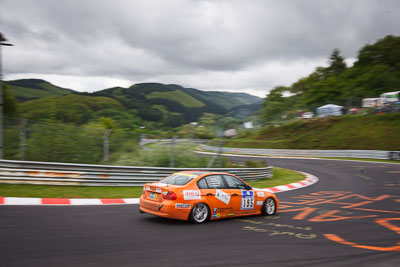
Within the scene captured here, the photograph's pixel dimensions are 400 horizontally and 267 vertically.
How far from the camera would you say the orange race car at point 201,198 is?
24.2 feet

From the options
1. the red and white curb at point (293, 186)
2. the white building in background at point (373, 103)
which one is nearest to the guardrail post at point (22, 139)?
the red and white curb at point (293, 186)

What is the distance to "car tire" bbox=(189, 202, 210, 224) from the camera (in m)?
7.56

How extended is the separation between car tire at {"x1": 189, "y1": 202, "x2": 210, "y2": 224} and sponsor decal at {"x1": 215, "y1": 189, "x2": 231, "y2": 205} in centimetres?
42

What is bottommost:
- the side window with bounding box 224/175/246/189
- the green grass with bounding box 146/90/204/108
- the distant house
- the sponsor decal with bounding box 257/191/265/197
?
the sponsor decal with bounding box 257/191/265/197

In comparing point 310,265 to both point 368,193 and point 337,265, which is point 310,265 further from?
point 368,193

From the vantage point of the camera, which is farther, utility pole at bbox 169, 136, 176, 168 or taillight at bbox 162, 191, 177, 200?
utility pole at bbox 169, 136, 176, 168

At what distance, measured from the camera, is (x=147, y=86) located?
181 metres

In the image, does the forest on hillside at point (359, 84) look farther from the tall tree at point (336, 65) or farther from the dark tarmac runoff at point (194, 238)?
the dark tarmac runoff at point (194, 238)

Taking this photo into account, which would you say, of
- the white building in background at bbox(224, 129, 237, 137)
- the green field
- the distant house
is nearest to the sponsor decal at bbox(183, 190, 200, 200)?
the green field

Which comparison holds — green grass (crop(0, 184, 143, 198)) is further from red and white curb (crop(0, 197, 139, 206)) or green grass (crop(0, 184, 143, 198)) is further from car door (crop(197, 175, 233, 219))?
car door (crop(197, 175, 233, 219))

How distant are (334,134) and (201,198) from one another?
40750mm

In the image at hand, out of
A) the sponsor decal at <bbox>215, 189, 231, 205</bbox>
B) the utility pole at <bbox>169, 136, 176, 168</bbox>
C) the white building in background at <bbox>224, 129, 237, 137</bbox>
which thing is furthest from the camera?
the white building in background at <bbox>224, 129, 237, 137</bbox>

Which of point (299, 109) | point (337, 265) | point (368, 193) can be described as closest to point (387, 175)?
point (368, 193)

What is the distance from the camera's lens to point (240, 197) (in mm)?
8570
